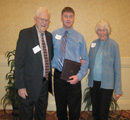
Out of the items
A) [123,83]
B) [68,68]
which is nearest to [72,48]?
[68,68]

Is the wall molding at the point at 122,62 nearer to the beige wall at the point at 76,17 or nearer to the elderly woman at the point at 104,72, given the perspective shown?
the beige wall at the point at 76,17

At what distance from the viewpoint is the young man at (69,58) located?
1.61 m

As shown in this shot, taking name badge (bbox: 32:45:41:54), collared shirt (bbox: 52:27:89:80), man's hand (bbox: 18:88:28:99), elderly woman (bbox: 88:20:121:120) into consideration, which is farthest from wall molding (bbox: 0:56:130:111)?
name badge (bbox: 32:45:41:54)

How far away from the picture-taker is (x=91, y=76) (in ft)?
5.67

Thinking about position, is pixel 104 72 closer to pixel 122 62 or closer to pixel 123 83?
pixel 122 62

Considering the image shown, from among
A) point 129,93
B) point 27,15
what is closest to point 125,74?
point 129,93

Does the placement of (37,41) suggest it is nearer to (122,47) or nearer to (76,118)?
(76,118)

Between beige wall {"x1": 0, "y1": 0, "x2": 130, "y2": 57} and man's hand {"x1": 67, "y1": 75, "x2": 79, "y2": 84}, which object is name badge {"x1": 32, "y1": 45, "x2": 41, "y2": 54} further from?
beige wall {"x1": 0, "y1": 0, "x2": 130, "y2": 57}

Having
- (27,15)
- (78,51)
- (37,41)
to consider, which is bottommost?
(78,51)

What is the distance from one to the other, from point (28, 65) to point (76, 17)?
6.12 feet

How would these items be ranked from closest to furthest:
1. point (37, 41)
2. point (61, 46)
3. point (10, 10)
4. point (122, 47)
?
point (37, 41) → point (61, 46) → point (10, 10) → point (122, 47)

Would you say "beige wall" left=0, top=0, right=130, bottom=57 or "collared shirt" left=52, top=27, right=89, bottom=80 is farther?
"beige wall" left=0, top=0, right=130, bottom=57

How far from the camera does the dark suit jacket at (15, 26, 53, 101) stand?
1.29 meters

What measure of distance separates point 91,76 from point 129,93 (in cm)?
182
